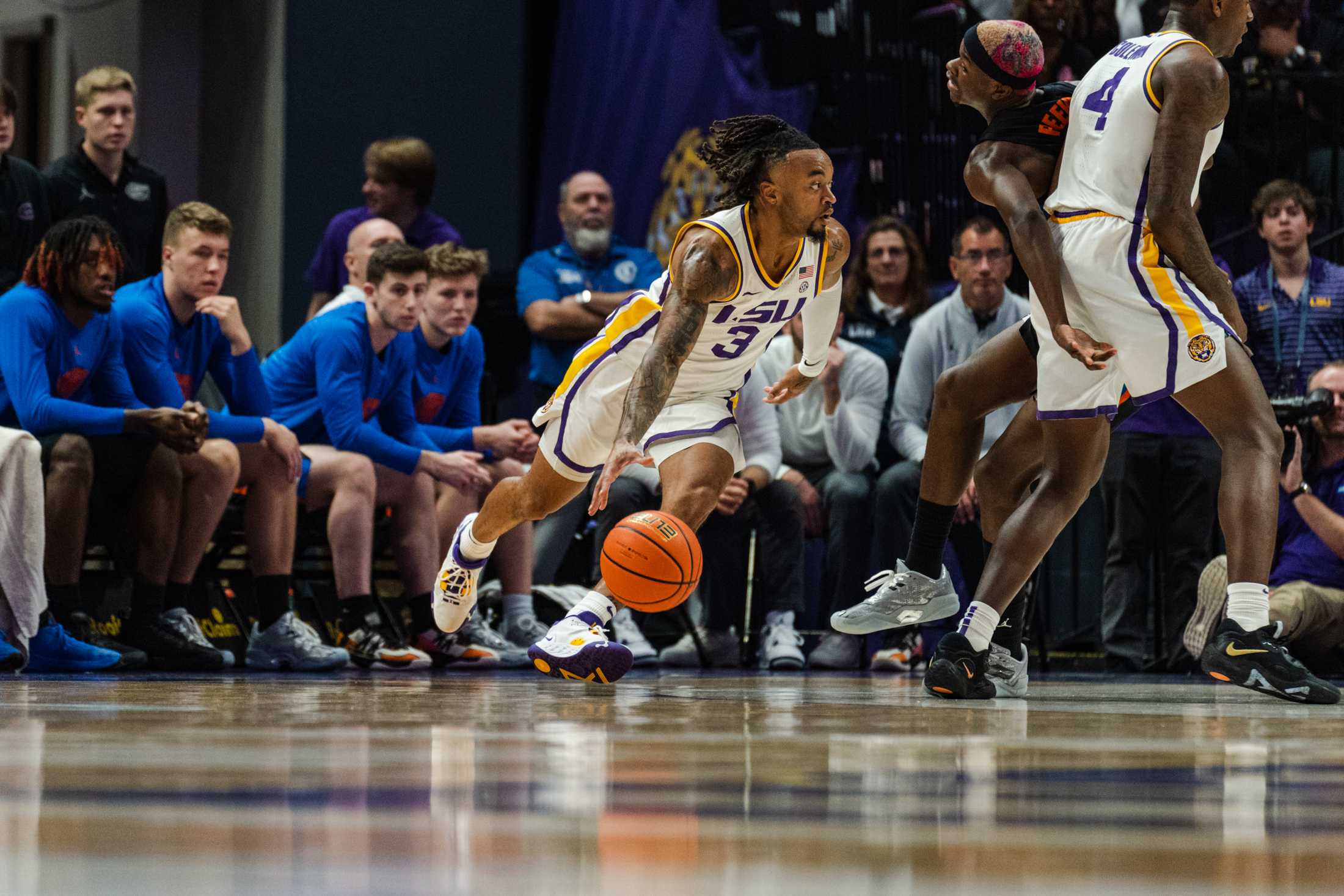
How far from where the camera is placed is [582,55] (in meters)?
10.3

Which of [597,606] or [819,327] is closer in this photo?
[597,606]

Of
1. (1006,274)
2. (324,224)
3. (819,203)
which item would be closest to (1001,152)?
(819,203)

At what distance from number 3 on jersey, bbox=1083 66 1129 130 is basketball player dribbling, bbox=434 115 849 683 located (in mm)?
702

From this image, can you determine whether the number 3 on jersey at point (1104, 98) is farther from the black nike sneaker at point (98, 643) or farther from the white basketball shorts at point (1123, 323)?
the black nike sneaker at point (98, 643)

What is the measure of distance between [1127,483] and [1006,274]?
1.00 meters

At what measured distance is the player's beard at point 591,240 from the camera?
7.93 m

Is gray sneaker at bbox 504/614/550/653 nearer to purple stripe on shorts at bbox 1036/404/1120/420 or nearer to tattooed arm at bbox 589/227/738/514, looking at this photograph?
tattooed arm at bbox 589/227/738/514

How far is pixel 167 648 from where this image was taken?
5762 mm

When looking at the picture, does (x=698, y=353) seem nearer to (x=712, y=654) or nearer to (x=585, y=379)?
(x=585, y=379)

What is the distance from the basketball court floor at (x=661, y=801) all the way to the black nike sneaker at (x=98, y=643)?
2086 mm

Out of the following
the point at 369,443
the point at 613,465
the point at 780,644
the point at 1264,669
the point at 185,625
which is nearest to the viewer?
the point at 613,465

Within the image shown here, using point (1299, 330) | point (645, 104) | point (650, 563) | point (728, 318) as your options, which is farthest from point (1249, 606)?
point (645, 104)

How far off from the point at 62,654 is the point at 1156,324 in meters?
3.57

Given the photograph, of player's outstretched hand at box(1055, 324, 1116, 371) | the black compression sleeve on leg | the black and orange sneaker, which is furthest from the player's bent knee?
player's outstretched hand at box(1055, 324, 1116, 371)
